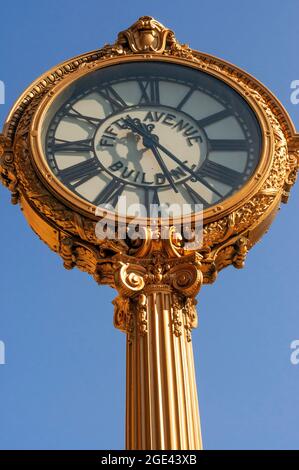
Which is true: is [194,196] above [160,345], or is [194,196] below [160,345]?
above

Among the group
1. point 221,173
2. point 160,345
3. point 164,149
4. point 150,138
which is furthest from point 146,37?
point 160,345

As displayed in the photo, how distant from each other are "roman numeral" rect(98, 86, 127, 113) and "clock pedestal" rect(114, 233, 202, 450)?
2187 mm

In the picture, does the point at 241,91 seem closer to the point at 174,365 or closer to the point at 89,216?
the point at 89,216

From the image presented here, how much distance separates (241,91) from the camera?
1151cm

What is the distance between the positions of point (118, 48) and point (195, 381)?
4.30m

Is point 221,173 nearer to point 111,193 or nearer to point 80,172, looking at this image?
point 111,193

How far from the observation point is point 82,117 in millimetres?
11188

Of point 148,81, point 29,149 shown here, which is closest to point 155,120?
point 148,81

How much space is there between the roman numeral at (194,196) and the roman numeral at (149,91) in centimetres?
141

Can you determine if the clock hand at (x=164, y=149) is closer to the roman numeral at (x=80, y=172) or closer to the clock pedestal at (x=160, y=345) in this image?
the roman numeral at (x=80, y=172)

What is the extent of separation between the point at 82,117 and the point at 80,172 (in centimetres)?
87

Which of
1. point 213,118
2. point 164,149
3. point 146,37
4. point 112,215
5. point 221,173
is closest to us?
point 112,215

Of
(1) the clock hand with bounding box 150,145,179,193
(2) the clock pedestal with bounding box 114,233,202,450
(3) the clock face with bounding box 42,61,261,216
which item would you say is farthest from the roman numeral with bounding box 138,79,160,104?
(2) the clock pedestal with bounding box 114,233,202,450

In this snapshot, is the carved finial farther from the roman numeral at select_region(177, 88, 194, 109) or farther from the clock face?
the roman numeral at select_region(177, 88, 194, 109)
